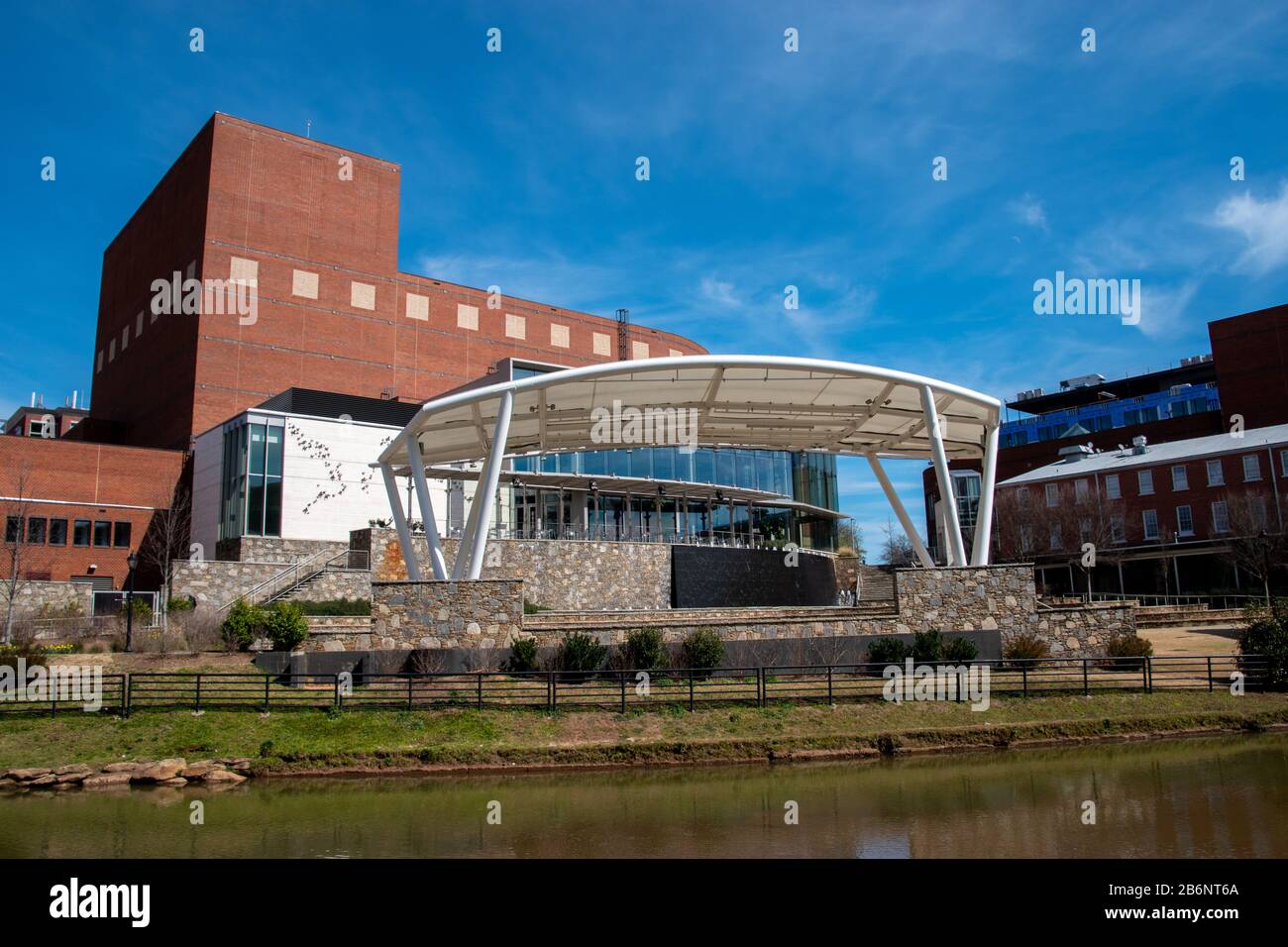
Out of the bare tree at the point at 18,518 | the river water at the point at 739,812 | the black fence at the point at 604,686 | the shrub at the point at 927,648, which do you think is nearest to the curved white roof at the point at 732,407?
the shrub at the point at 927,648

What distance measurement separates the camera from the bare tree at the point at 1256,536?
157 feet

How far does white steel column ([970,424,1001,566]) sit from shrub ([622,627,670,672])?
787cm

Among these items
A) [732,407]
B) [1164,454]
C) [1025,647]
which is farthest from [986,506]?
[1164,454]

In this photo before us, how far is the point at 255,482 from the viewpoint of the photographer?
1629 inches

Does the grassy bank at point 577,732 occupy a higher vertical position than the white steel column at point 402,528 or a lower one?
lower

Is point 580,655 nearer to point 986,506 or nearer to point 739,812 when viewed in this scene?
point 739,812

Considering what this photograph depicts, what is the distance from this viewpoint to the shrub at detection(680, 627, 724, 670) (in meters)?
22.2

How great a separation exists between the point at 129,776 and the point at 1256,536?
51.9 m

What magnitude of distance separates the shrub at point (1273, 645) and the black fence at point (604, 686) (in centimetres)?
24

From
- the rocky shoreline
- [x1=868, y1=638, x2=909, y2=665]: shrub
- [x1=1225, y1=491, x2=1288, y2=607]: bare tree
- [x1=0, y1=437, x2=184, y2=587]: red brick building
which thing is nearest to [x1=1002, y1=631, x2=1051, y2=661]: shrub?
[x1=868, y1=638, x2=909, y2=665]: shrub

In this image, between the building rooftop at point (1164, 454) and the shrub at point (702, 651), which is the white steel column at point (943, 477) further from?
the building rooftop at point (1164, 454)

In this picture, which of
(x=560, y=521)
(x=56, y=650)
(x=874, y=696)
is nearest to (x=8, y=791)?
(x=56, y=650)

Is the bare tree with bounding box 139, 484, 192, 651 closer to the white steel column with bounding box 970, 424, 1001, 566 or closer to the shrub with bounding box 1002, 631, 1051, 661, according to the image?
the white steel column with bounding box 970, 424, 1001, 566

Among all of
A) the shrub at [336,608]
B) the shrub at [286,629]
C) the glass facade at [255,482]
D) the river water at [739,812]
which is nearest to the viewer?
the river water at [739,812]
